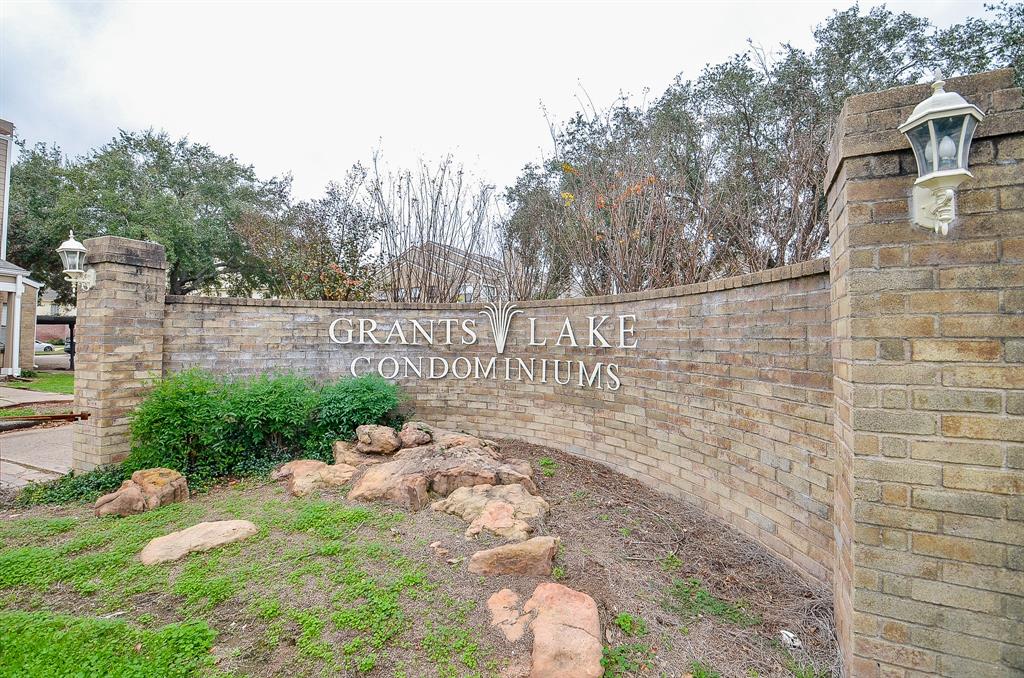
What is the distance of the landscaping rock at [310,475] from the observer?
4465mm

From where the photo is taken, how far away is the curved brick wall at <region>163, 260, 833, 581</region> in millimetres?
3006

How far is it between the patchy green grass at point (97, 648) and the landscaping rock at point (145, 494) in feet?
5.40

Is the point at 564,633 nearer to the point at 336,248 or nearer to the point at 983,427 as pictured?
the point at 983,427

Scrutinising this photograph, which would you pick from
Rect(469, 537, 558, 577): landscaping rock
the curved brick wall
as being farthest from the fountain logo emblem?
Rect(469, 537, 558, 577): landscaping rock

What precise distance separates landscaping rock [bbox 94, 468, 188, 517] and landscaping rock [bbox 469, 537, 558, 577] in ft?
10.8

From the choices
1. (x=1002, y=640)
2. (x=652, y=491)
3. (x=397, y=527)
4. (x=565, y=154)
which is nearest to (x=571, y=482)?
(x=652, y=491)

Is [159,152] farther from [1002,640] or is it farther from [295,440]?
[1002,640]

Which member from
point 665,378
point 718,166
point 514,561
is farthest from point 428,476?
point 718,166

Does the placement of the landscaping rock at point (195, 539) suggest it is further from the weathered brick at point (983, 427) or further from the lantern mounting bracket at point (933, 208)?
the lantern mounting bracket at point (933, 208)

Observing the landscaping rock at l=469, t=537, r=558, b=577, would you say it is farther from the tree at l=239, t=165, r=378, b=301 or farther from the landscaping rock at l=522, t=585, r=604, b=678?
the tree at l=239, t=165, r=378, b=301

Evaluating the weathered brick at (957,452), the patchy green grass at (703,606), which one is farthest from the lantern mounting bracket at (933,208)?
the patchy green grass at (703,606)

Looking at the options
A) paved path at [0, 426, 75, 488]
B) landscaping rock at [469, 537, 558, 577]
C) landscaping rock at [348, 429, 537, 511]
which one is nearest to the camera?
landscaping rock at [469, 537, 558, 577]

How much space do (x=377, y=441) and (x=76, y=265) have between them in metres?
3.79

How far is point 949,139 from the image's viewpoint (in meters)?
1.78
